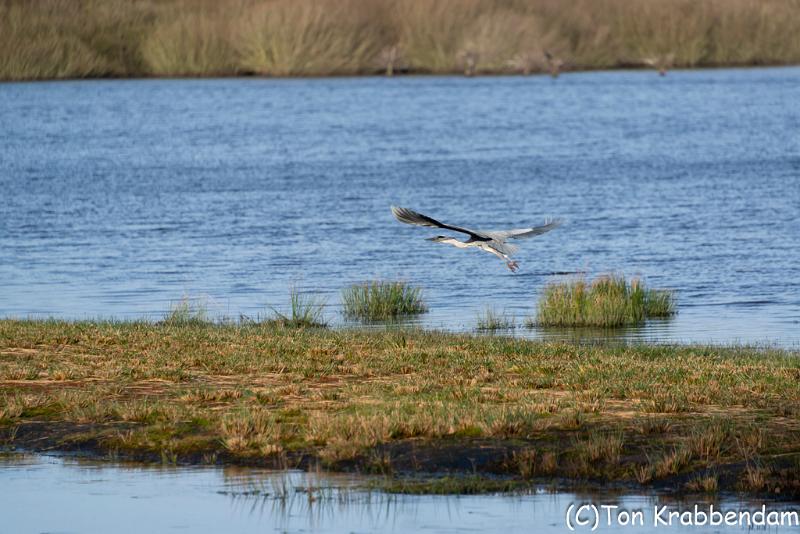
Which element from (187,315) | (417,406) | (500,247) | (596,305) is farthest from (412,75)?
(417,406)

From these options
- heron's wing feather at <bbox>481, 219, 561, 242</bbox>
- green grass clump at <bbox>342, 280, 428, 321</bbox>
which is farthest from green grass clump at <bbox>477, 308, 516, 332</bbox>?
heron's wing feather at <bbox>481, 219, 561, 242</bbox>

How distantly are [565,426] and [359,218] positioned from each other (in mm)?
24275

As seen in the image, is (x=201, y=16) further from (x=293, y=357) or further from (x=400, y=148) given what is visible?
(x=293, y=357)

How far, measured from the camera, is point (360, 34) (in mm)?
90125

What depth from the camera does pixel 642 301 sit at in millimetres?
20203

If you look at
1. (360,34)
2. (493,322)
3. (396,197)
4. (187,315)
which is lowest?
(493,322)

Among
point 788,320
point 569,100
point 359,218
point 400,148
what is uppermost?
point 569,100

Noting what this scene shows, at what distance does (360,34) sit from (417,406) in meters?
80.0

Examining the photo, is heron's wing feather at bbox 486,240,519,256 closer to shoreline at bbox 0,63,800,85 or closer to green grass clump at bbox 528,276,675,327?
green grass clump at bbox 528,276,675,327

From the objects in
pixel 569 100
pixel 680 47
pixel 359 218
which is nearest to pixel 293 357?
pixel 359 218

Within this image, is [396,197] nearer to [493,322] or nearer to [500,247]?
[493,322]

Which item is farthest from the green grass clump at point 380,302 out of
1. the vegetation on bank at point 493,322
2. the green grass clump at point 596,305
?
the green grass clump at point 596,305

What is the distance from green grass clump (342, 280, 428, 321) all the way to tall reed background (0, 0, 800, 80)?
67.7m

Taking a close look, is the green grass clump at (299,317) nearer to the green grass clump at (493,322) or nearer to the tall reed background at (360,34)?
the green grass clump at (493,322)
